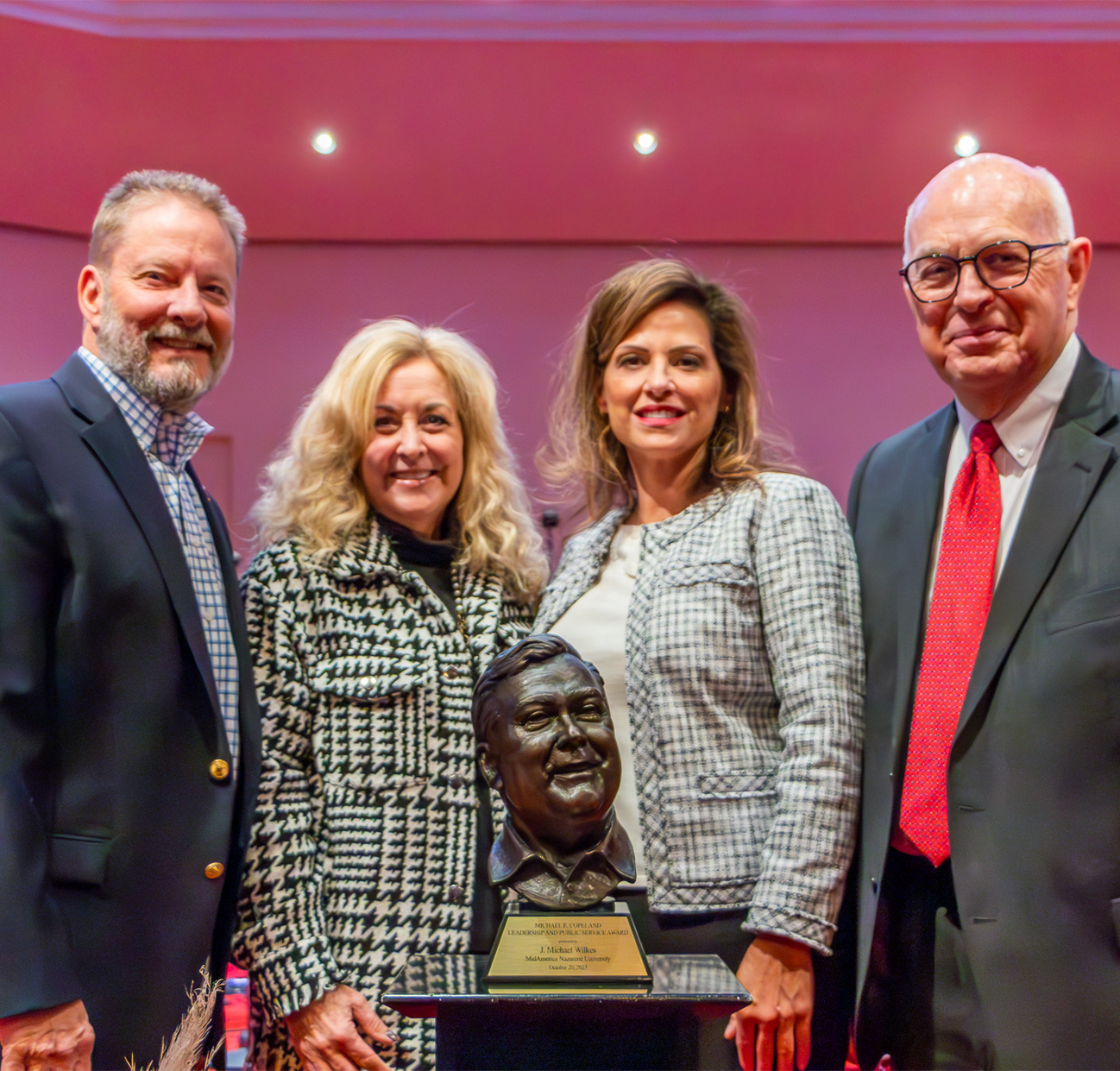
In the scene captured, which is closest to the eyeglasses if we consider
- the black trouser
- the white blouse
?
the white blouse

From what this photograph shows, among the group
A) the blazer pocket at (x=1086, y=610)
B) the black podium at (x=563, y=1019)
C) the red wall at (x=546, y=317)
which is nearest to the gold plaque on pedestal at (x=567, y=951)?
the black podium at (x=563, y=1019)

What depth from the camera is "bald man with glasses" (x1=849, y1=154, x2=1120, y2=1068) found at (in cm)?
181

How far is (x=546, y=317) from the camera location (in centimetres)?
543

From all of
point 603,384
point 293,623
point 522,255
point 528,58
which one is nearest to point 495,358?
point 522,255

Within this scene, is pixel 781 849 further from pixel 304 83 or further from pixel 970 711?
pixel 304 83

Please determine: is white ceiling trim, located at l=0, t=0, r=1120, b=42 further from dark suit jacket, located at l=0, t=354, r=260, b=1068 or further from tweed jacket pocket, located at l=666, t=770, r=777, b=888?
tweed jacket pocket, located at l=666, t=770, r=777, b=888

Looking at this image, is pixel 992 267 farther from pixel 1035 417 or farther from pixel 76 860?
pixel 76 860

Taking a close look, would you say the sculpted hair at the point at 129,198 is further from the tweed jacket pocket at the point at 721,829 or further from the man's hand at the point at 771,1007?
the man's hand at the point at 771,1007

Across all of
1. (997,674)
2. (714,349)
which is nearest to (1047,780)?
(997,674)

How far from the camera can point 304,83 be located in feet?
14.6

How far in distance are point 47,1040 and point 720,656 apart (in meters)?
1.28

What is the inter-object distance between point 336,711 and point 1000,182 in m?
1.61

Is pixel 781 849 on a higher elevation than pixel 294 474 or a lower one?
lower

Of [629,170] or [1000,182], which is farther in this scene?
[629,170]
